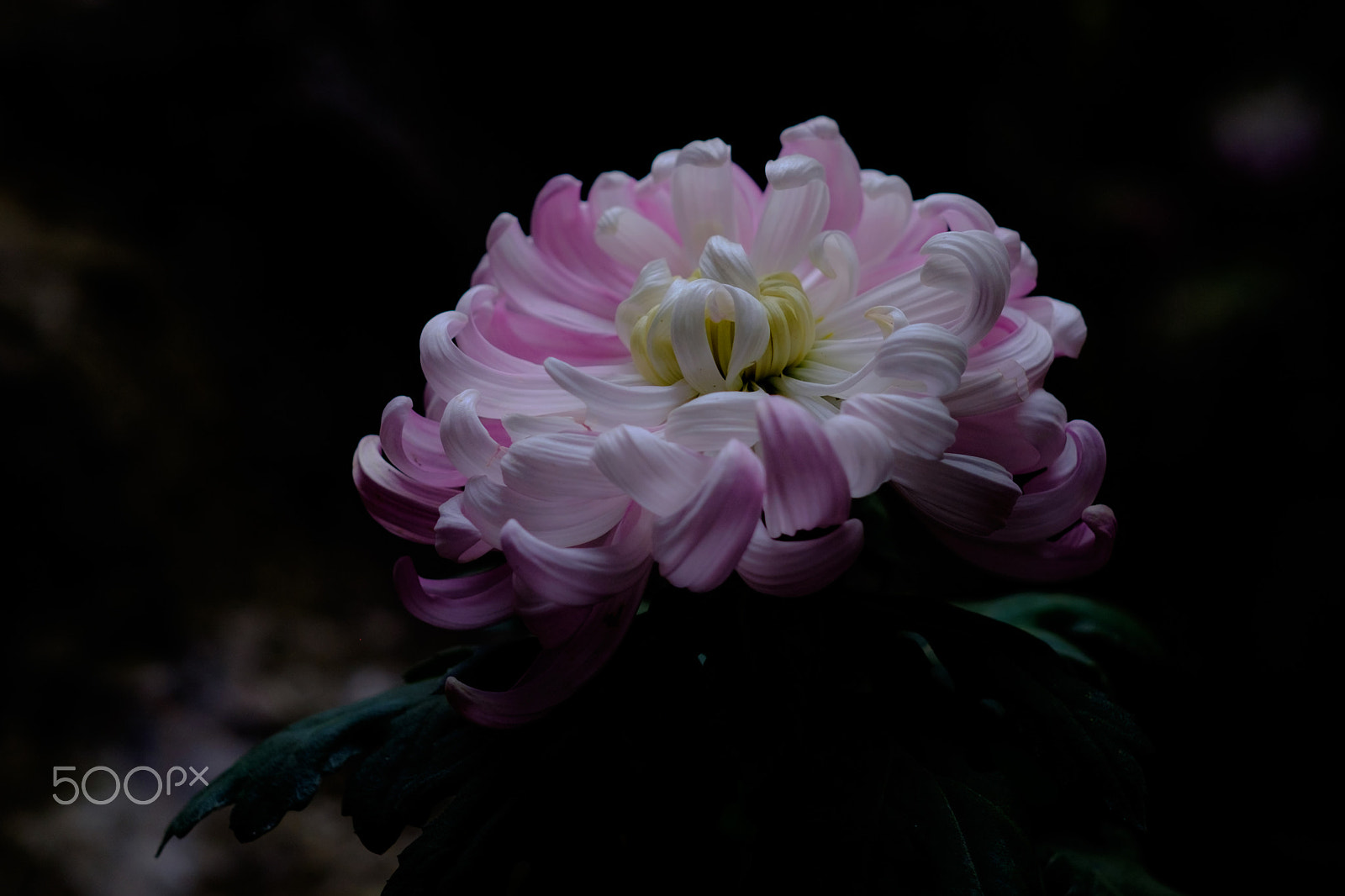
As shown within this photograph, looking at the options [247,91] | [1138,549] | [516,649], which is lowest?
[1138,549]

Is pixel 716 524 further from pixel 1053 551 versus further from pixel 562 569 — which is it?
pixel 1053 551

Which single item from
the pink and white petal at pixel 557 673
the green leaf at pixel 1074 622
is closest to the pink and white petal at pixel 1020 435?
the pink and white petal at pixel 557 673

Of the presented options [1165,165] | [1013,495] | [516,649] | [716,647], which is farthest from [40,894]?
[1165,165]

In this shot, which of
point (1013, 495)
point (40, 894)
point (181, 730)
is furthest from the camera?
point (181, 730)

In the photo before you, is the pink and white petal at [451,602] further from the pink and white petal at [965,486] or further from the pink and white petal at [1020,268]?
the pink and white petal at [1020,268]

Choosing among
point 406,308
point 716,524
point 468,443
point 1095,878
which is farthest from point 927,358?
point 406,308

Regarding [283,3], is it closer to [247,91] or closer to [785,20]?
[247,91]

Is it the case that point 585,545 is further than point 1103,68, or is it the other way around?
point 1103,68
